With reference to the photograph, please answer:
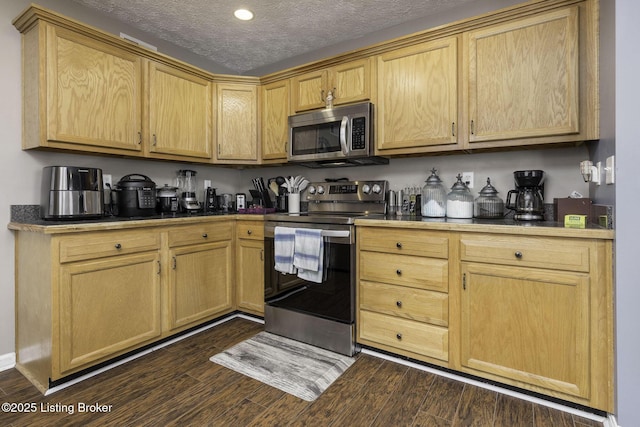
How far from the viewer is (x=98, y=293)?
1889mm

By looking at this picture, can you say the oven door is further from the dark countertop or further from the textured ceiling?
the textured ceiling

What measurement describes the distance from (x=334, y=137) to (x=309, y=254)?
97 centimetres

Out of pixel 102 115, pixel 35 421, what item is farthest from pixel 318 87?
pixel 35 421

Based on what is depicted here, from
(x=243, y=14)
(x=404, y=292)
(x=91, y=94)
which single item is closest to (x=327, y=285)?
(x=404, y=292)

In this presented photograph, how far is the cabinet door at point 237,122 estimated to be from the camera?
2.95 m

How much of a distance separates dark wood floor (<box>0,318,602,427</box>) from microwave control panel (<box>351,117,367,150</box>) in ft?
5.00

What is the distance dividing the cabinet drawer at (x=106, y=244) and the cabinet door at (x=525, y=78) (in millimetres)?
2242

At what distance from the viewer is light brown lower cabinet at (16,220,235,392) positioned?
1.74m

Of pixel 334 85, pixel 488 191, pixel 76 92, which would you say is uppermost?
pixel 334 85

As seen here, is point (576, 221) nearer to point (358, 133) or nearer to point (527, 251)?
point (527, 251)

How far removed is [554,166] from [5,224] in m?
3.54

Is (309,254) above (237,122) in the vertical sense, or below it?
below

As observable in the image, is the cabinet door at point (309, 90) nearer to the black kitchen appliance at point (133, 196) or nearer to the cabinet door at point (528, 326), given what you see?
the black kitchen appliance at point (133, 196)
